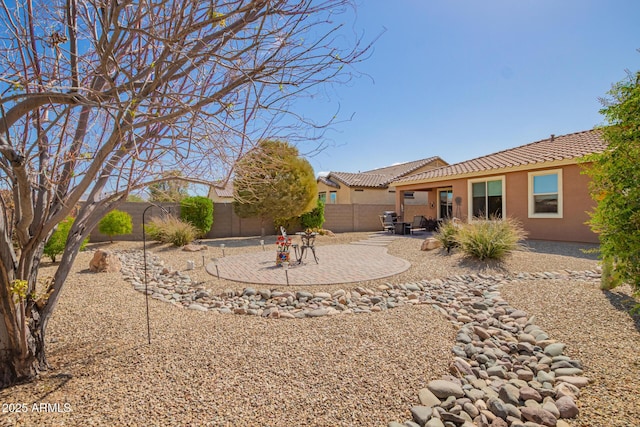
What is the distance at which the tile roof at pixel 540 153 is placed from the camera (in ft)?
34.2

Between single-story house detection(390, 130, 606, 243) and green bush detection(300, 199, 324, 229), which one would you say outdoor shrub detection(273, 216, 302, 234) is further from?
single-story house detection(390, 130, 606, 243)

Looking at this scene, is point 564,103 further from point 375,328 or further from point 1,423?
point 1,423

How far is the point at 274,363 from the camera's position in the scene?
2902mm

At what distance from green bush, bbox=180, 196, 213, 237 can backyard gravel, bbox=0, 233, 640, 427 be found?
947cm

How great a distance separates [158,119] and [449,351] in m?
3.50

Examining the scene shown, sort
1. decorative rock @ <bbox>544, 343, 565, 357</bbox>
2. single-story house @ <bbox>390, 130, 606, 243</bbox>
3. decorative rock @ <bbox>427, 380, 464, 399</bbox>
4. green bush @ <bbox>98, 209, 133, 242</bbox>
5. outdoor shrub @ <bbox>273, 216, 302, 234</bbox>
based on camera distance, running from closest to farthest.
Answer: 1. decorative rock @ <bbox>427, 380, 464, 399</bbox>
2. decorative rock @ <bbox>544, 343, 565, 357</bbox>
3. single-story house @ <bbox>390, 130, 606, 243</bbox>
4. green bush @ <bbox>98, 209, 133, 242</bbox>
5. outdoor shrub @ <bbox>273, 216, 302, 234</bbox>

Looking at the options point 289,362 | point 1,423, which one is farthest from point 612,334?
point 1,423

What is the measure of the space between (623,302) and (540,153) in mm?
9929

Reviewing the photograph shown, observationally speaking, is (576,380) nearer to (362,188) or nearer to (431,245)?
(431,245)

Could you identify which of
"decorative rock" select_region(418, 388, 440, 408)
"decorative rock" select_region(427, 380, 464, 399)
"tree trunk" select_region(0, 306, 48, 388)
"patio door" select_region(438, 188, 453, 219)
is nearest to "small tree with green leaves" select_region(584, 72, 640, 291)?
"decorative rock" select_region(427, 380, 464, 399)

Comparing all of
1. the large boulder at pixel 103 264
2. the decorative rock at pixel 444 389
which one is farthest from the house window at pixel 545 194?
the large boulder at pixel 103 264

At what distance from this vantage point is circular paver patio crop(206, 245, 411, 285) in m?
6.43

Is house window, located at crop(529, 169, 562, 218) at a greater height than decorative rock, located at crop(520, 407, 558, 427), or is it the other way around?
house window, located at crop(529, 169, 562, 218)

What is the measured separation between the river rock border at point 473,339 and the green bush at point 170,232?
5.06 m
